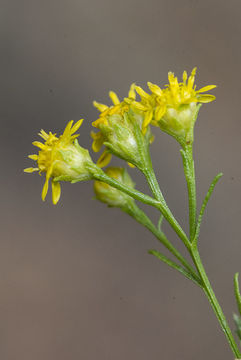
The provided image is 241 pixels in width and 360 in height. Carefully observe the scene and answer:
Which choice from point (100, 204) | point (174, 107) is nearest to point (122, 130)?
point (174, 107)

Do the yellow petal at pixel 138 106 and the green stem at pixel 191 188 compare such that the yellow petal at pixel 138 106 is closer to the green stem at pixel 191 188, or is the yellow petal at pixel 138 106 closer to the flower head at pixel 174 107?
the flower head at pixel 174 107

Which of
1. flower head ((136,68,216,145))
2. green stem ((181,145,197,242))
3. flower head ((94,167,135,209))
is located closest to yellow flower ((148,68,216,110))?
flower head ((136,68,216,145))

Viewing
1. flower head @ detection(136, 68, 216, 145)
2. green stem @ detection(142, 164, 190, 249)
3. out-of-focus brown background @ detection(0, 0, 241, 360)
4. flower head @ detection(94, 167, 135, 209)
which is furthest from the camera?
out-of-focus brown background @ detection(0, 0, 241, 360)

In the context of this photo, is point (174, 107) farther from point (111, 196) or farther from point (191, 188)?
point (111, 196)

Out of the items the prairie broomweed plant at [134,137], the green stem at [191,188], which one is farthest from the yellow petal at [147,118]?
the green stem at [191,188]

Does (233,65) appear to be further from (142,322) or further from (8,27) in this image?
(142,322)

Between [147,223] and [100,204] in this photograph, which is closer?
[147,223]

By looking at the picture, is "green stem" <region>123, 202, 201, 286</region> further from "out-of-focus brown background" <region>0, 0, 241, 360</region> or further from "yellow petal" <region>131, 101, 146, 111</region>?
"out-of-focus brown background" <region>0, 0, 241, 360</region>

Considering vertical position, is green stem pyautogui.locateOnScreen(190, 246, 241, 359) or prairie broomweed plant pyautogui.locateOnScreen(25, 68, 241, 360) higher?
prairie broomweed plant pyautogui.locateOnScreen(25, 68, 241, 360)
